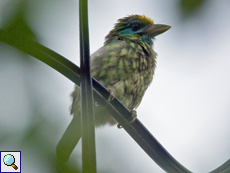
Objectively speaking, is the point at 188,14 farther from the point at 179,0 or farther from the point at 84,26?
the point at 84,26

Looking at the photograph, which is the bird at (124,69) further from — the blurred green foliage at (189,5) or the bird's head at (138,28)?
the blurred green foliage at (189,5)

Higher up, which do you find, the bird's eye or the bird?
the bird's eye

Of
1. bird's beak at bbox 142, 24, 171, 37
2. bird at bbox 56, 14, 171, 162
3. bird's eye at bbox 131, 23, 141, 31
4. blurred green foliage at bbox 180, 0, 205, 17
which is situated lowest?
blurred green foliage at bbox 180, 0, 205, 17

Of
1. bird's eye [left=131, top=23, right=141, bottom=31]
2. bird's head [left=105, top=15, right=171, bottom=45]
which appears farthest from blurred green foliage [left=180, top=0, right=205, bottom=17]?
bird's eye [left=131, top=23, right=141, bottom=31]

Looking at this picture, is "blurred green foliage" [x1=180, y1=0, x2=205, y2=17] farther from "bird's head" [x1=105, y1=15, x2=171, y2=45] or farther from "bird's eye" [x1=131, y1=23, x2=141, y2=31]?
"bird's eye" [x1=131, y1=23, x2=141, y2=31]

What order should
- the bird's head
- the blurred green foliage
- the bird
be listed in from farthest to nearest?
the bird's head, the bird, the blurred green foliage

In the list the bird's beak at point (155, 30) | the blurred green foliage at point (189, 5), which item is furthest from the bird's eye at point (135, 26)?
the blurred green foliage at point (189, 5)

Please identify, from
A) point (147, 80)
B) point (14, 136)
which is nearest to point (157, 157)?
point (14, 136)
